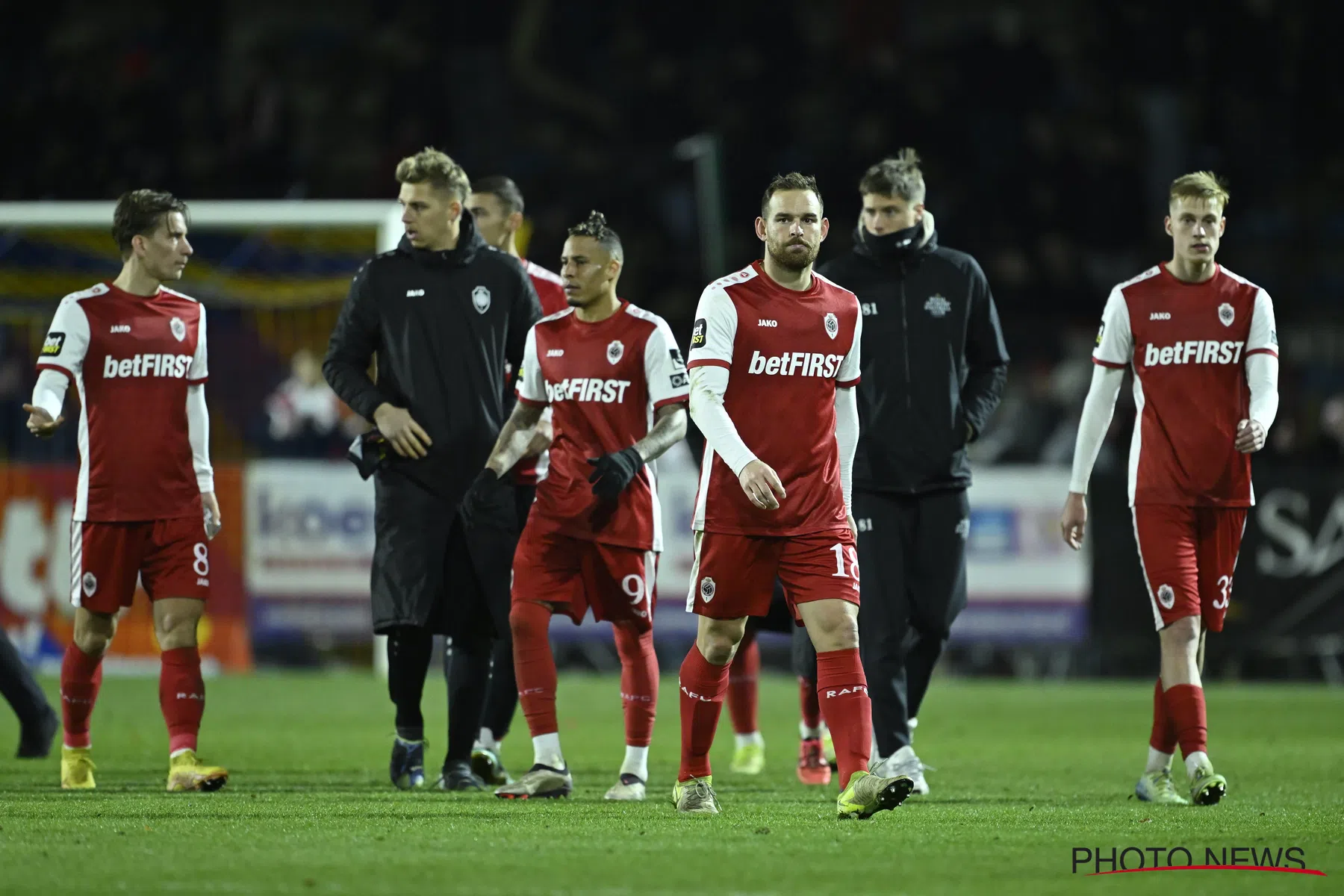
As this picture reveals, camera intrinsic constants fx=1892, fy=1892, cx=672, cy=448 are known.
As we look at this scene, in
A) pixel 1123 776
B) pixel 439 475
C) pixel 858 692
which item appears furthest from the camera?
pixel 1123 776

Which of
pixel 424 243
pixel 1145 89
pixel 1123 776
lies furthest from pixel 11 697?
pixel 1145 89

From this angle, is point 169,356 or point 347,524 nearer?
point 169,356

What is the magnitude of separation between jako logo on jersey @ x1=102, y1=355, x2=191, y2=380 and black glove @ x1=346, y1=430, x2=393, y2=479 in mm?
850

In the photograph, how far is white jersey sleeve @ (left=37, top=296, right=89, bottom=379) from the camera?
793 centimetres

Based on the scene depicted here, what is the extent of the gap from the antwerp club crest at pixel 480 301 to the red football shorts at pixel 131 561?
1533 mm

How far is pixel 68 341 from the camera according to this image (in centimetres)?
A: 793

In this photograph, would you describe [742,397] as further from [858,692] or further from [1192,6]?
[1192,6]

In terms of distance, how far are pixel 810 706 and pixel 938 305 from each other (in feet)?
6.41

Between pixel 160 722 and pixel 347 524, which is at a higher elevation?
pixel 347 524

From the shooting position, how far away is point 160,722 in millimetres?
11422

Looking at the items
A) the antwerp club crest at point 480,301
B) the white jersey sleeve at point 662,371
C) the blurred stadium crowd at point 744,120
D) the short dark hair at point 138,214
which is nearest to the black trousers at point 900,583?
the white jersey sleeve at point 662,371

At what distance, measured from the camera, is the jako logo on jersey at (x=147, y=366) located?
8.03 metres

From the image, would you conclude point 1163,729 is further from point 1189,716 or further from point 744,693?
point 744,693

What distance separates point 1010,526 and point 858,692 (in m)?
8.76
